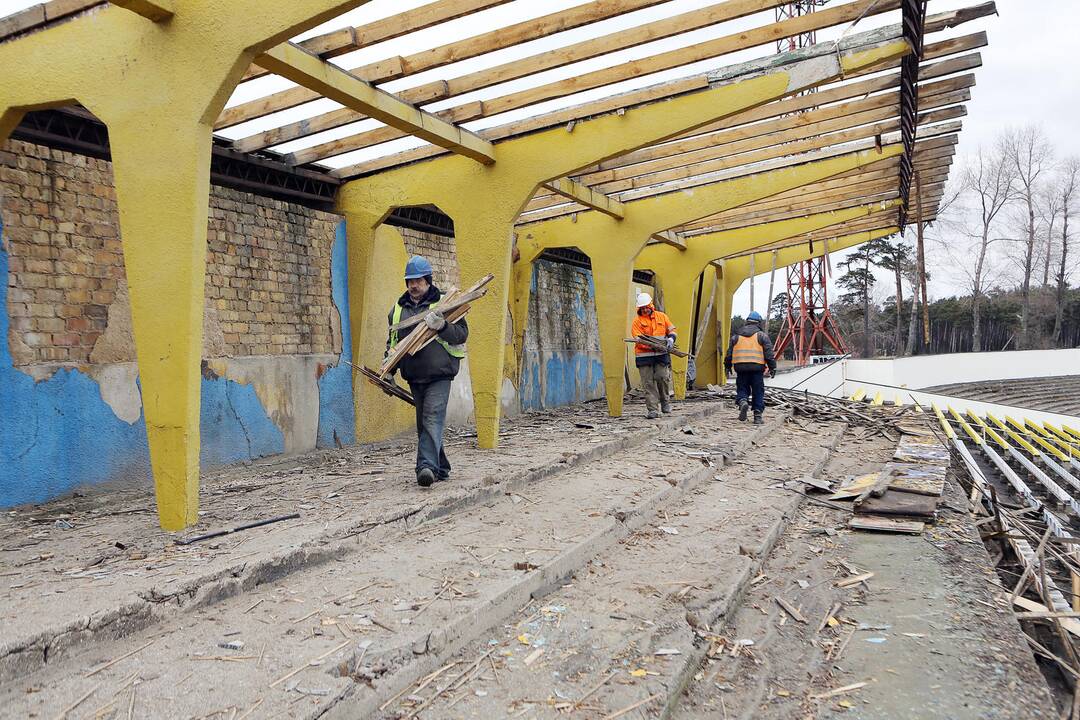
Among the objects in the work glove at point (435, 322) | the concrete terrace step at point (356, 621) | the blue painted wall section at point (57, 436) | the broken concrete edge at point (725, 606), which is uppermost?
the work glove at point (435, 322)

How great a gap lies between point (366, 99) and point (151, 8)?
2.09m

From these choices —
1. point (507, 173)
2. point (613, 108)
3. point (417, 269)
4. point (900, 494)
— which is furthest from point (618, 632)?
point (507, 173)

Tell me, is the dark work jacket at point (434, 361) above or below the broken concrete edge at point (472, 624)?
above

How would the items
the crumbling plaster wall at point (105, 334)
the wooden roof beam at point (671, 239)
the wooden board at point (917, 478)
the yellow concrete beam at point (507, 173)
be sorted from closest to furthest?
1. the crumbling plaster wall at point (105, 334)
2. the wooden board at point (917, 478)
3. the yellow concrete beam at point (507, 173)
4. the wooden roof beam at point (671, 239)

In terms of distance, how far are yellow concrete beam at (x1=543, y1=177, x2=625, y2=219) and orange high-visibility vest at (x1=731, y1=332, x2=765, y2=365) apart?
9.85 ft

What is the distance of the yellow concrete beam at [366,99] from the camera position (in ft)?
19.4

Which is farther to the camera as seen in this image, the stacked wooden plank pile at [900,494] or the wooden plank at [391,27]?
the stacked wooden plank pile at [900,494]

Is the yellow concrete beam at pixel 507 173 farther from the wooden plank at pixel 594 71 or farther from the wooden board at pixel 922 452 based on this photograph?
the wooden board at pixel 922 452

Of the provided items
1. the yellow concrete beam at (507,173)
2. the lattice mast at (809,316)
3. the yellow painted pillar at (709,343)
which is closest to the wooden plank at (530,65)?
the yellow concrete beam at (507,173)

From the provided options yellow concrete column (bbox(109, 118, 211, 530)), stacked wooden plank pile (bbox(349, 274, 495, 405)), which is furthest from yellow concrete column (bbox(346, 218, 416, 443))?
yellow concrete column (bbox(109, 118, 211, 530))

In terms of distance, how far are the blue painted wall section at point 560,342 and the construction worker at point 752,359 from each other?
3.64 metres

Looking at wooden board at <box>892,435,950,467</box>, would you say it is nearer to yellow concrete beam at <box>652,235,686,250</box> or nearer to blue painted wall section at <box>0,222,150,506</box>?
yellow concrete beam at <box>652,235,686,250</box>

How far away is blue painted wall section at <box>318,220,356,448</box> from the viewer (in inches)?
361

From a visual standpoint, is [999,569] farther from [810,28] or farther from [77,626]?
[77,626]
